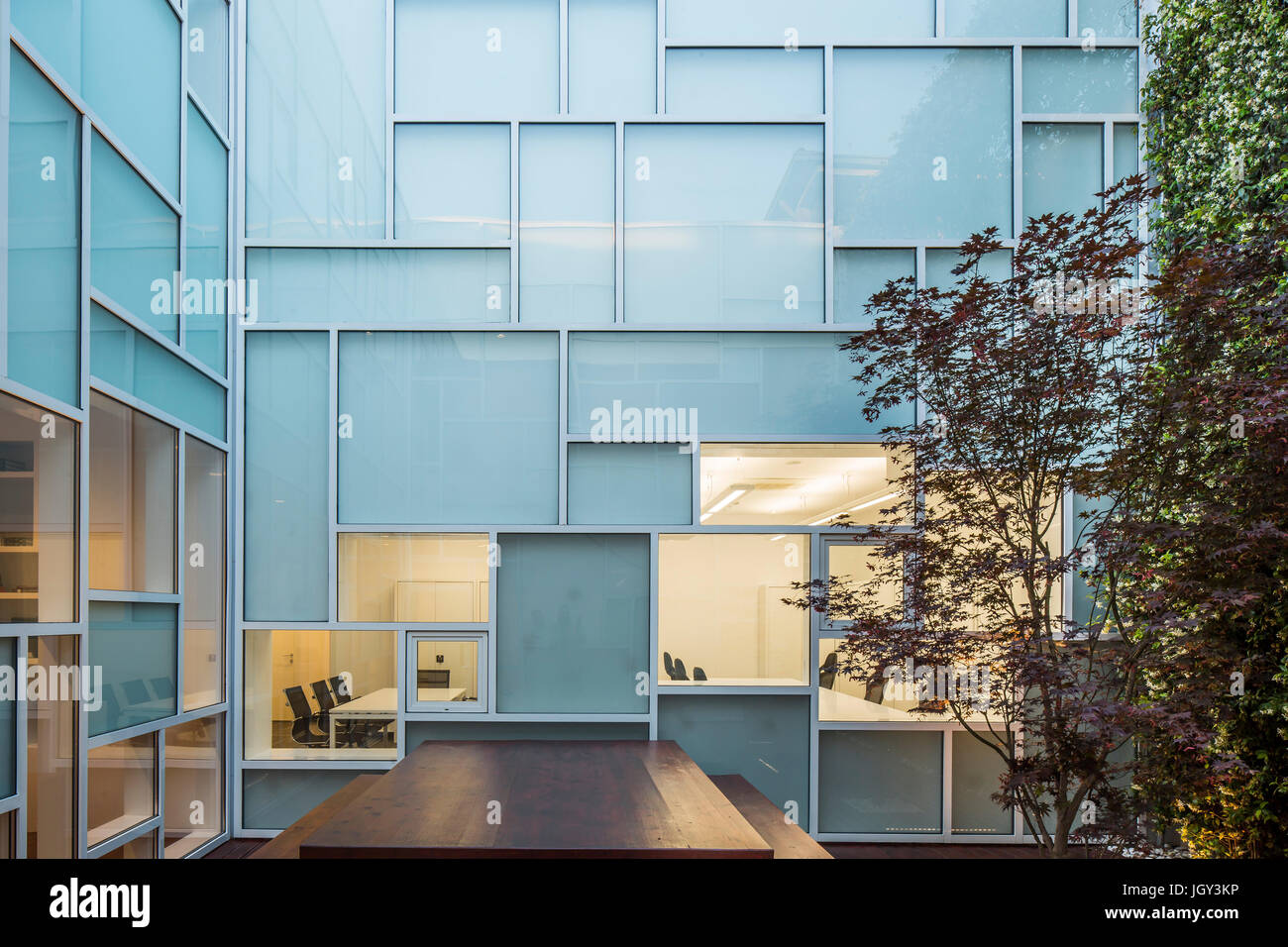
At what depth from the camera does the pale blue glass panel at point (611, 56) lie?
5.76 metres

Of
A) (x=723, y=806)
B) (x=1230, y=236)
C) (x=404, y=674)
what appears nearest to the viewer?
(x=723, y=806)

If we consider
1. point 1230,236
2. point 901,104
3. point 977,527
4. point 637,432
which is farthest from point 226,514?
point 1230,236

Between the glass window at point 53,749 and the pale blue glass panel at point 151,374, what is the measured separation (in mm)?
1415

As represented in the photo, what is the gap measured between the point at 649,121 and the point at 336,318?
8.72 feet

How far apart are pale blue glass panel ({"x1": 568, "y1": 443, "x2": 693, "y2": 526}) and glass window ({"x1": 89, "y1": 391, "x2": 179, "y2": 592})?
251 centimetres

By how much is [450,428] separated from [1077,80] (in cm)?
522

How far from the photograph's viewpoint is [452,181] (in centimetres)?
575

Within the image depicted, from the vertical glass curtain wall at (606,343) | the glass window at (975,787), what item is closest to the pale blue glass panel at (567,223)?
the vertical glass curtain wall at (606,343)

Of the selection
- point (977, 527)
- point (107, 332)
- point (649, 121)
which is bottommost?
point (977, 527)

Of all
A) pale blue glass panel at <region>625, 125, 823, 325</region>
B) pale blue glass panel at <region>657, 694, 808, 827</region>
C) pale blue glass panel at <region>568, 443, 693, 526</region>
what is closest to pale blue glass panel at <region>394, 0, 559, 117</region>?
pale blue glass panel at <region>625, 125, 823, 325</region>

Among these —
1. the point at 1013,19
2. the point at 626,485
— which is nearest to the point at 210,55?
the point at 626,485

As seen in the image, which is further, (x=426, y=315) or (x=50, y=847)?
(x=426, y=315)

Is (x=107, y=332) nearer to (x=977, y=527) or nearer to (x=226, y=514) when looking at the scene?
(x=226, y=514)

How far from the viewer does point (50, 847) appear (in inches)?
139
